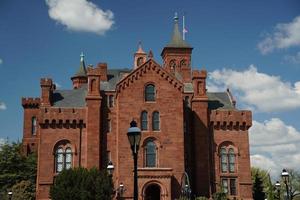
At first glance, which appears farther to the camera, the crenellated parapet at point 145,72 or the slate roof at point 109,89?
the slate roof at point 109,89

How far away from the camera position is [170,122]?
58.0 meters

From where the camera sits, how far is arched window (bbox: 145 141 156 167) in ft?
187

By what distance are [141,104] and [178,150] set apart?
266 inches

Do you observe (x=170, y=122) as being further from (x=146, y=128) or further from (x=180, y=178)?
(x=180, y=178)

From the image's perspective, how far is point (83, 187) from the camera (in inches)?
1972

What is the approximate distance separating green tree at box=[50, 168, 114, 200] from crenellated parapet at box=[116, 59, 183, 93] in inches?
475

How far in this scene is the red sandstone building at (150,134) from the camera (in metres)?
57.0

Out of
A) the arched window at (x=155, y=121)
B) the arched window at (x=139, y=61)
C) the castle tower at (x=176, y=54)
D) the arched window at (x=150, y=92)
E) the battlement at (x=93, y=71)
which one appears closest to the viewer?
the arched window at (x=155, y=121)

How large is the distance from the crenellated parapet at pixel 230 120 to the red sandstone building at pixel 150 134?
0.12 m

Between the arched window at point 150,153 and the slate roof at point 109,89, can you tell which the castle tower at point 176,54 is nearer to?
the slate roof at point 109,89

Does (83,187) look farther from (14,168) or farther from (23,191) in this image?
(14,168)

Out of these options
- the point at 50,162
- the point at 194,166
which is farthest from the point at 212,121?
the point at 50,162

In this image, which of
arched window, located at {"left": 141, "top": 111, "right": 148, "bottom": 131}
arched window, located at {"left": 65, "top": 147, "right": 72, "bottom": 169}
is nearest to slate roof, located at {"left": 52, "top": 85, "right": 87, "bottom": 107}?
arched window, located at {"left": 65, "top": 147, "right": 72, "bottom": 169}

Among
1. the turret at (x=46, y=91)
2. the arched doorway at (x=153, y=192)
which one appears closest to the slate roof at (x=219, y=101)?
the arched doorway at (x=153, y=192)
